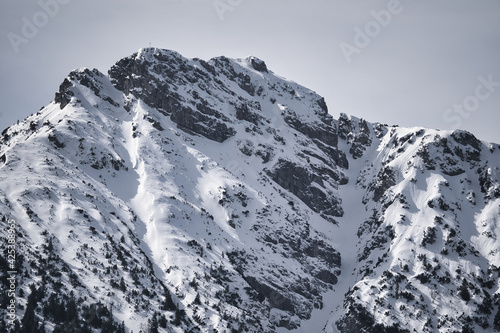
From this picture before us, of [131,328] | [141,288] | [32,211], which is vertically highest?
[32,211]

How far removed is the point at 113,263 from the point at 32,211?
106ft

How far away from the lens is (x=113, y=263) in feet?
583

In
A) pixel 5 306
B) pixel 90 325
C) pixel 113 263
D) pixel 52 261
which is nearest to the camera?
pixel 5 306

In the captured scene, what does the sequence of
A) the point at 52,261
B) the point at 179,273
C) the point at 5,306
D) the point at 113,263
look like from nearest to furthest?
the point at 5,306
the point at 52,261
the point at 113,263
the point at 179,273

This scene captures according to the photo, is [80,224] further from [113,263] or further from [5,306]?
[5,306]

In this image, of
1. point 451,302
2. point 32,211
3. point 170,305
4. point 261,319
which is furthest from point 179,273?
point 451,302

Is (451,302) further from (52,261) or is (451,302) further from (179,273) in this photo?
(52,261)

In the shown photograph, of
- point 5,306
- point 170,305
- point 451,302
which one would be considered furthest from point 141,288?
point 451,302

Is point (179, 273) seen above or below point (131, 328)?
above

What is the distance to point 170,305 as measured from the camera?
173 m

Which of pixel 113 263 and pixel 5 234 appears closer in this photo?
pixel 5 234

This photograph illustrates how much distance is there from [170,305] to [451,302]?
100 metres

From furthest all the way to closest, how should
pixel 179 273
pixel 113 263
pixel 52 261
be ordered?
1. pixel 179 273
2. pixel 113 263
3. pixel 52 261

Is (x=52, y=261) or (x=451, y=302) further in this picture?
(x=451, y=302)
